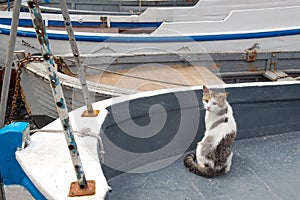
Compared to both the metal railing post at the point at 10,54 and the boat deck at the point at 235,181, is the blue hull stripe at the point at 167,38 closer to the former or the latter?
the boat deck at the point at 235,181

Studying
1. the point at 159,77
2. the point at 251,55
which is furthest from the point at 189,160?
the point at 251,55

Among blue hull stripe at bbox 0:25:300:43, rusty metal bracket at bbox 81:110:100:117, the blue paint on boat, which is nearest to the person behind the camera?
the blue paint on boat

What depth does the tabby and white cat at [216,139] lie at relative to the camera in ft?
7.15

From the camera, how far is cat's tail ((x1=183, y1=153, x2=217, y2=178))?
87.1 inches

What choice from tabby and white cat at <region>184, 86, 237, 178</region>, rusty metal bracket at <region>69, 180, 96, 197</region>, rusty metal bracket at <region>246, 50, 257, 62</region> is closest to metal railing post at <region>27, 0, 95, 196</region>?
rusty metal bracket at <region>69, 180, 96, 197</region>

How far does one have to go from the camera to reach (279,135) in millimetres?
2705

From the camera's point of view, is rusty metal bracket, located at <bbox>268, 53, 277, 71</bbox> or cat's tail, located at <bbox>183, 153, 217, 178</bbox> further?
rusty metal bracket, located at <bbox>268, 53, 277, 71</bbox>

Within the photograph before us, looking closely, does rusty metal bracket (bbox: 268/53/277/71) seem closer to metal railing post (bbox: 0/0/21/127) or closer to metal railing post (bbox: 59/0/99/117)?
metal railing post (bbox: 59/0/99/117)

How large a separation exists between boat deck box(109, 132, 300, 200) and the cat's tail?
30 millimetres

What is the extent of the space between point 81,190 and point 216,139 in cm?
114

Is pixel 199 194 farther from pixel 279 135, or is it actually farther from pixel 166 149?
pixel 279 135

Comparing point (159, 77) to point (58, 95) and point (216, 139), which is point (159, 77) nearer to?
point (216, 139)

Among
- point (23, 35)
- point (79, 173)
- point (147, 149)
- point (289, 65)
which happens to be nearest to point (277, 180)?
point (147, 149)

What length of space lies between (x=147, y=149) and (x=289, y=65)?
10.2ft
